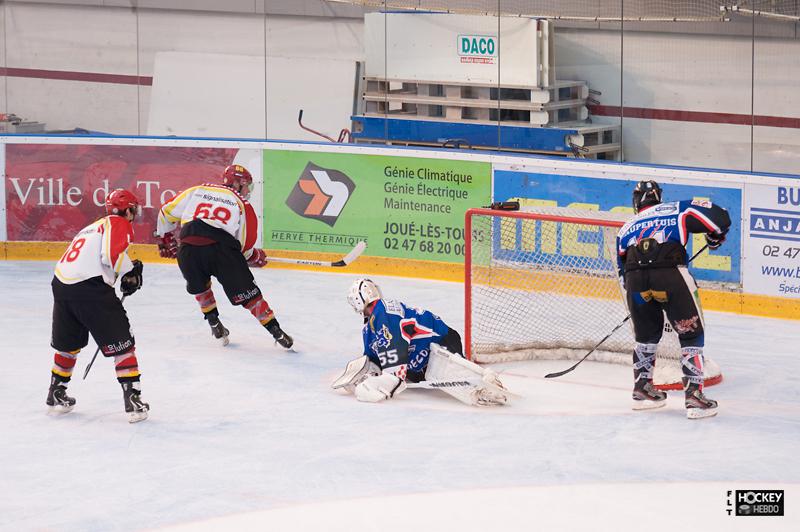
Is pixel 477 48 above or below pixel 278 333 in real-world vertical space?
above

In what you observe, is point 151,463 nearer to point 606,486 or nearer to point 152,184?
point 606,486

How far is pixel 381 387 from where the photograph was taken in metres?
7.38

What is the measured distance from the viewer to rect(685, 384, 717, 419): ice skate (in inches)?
276

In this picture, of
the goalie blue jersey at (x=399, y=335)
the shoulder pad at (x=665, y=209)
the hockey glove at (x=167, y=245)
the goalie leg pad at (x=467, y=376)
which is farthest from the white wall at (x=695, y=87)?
the hockey glove at (x=167, y=245)

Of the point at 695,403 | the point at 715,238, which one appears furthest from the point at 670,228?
the point at 695,403

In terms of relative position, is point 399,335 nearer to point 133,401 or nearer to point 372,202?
point 133,401

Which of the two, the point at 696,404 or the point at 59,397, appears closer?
the point at 696,404

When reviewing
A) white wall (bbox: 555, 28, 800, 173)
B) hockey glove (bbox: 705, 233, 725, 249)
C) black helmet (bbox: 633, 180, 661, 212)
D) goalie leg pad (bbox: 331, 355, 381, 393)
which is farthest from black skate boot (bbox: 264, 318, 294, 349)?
white wall (bbox: 555, 28, 800, 173)

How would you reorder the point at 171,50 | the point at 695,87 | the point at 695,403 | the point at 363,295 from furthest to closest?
the point at 171,50 < the point at 695,87 < the point at 363,295 < the point at 695,403

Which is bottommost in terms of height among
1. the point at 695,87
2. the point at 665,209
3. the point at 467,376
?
the point at 467,376

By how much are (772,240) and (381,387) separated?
3125 millimetres

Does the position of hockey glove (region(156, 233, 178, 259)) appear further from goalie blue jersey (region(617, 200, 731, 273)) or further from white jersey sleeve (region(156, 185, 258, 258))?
goalie blue jersey (region(617, 200, 731, 273))

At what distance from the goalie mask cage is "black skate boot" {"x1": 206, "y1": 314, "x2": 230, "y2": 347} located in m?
1.62

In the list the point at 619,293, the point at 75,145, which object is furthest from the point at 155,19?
the point at 619,293
